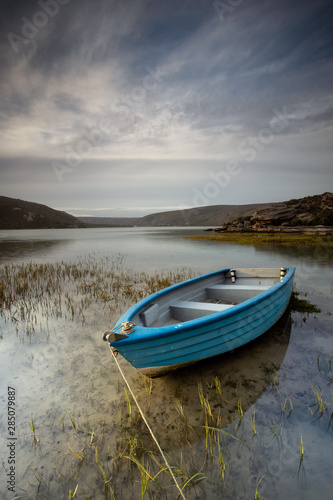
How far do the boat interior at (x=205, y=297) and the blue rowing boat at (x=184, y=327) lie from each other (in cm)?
2

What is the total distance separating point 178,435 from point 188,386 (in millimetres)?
1097

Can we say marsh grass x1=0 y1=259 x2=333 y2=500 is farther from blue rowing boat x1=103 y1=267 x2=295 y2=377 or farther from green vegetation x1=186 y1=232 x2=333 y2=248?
green vegetation x1=186 y1=232 x2=333 y2=248

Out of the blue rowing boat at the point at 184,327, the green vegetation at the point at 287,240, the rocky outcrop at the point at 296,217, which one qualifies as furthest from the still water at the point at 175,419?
the rocky outcrop at the point at 296,217

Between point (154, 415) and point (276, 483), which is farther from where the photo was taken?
point (154, 415)

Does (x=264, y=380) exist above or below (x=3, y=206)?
below

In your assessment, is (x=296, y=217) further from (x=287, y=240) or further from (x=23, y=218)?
(x=23, y=218)

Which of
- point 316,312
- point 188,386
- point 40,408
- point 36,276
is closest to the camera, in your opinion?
point 40,408

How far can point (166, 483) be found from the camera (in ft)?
9.17

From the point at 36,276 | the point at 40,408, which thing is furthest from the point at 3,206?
the point at 40,408

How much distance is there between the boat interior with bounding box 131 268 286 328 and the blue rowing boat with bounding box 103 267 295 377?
0.02 meters

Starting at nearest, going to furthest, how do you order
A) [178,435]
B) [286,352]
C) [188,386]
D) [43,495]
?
1. [43,495]
2. [178,435]
3. [188,386]
4. [286,352]

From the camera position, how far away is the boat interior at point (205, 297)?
5.49 m

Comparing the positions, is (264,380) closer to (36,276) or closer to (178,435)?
(178,435)

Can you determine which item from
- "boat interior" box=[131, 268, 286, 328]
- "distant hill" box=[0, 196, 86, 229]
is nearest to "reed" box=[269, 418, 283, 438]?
"boat interior" box=[131, 268, 286, 328]
